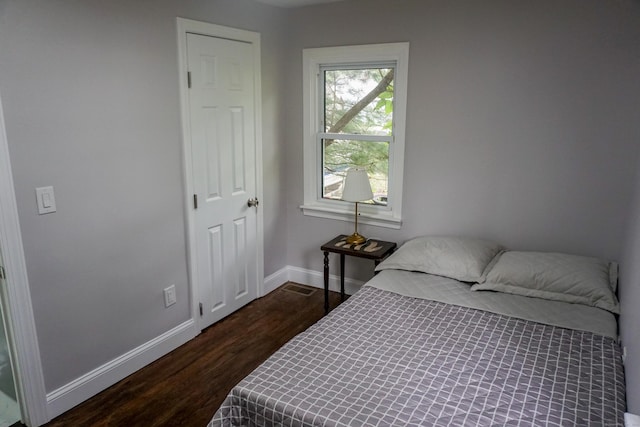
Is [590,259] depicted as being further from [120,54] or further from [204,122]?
[120,54]

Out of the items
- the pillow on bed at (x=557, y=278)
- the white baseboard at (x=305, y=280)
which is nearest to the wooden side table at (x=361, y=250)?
the white baseboard at (x=305, y=280)

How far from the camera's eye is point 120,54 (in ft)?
7.77

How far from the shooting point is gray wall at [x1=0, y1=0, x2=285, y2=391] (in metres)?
2.03

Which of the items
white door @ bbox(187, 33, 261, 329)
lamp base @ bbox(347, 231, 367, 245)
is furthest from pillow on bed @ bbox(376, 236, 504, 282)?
white door @ bbox(187, 33, 261, 329)

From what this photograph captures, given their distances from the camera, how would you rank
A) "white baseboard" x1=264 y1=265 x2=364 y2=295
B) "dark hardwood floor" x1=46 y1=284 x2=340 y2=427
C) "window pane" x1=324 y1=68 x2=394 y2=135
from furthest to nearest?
"white baseboard" x1=264 y1=265 x2=364 y2=295, "window pane" x1=324 y1=68 x2=394 y2=135, "dark hardwood floor" x1=46 y1=284 x2=340 y2=427

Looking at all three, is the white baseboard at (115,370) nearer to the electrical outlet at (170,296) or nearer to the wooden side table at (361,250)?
the electrical outlet at (170,296)

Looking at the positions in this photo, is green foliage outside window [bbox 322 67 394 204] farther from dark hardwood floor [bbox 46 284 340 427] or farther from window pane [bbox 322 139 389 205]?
dark hardwood floor [bbox 46 284 340 427]

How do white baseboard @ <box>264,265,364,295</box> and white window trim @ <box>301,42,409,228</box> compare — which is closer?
white window trim @ <box>301,42,409,228</box>

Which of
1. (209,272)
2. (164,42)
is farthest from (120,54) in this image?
(209,272)

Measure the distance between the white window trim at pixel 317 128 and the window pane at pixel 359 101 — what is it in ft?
0.29

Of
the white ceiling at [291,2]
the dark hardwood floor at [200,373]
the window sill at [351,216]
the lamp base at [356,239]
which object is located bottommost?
the dark hardwood floor at [200,373]

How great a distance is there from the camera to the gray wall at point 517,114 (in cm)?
261

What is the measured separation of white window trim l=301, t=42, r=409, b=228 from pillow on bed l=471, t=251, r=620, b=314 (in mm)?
955

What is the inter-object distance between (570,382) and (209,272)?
7.43ft
